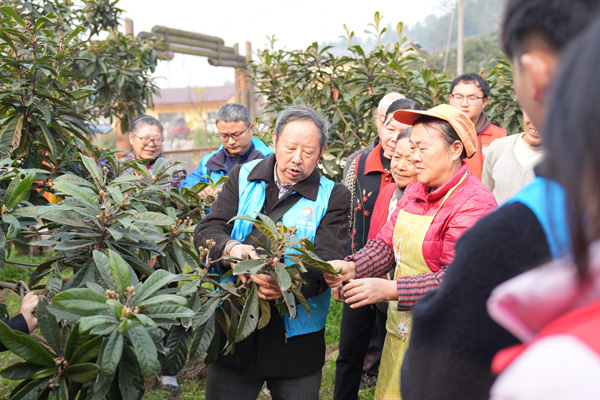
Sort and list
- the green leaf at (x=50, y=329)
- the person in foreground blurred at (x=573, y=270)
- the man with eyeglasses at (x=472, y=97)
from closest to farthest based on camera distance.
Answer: the person in foreground blurred at (x=573, y=270) → the green leaf at (x=50, y=329) → the man with eyeglasses at (x=472, y=97)

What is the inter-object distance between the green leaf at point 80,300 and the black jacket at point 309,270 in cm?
66

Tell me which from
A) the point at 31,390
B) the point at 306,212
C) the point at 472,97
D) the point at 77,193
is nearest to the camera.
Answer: the point at 31,390

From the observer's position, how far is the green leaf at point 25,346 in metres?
1.71

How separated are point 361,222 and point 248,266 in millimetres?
1705

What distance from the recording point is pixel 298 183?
Result: 2402 mm

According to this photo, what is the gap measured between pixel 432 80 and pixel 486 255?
4278 mm

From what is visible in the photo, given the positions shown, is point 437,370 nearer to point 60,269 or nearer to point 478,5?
point 60,269

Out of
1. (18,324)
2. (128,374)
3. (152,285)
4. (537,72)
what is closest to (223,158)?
(18,324)

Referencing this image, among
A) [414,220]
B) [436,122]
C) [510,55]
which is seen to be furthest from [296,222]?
[510,55]

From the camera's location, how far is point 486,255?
916mm

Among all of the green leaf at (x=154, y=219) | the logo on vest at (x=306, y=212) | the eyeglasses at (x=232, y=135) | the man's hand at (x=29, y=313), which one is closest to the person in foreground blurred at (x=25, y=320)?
the man's hand at (x=29, y=313)

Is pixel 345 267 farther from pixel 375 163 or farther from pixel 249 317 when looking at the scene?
pixel 375 163

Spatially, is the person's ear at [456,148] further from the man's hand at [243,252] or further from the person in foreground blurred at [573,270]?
the person in foreground blurred at [573,270]

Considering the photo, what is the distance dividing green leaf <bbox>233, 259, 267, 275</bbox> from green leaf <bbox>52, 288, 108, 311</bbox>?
1.56 feet
